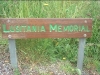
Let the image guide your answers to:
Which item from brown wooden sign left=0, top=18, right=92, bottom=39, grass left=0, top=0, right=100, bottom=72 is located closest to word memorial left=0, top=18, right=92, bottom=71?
brown wooden sign left=0, top=18, right=92, bottom=39

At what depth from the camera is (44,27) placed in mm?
2631

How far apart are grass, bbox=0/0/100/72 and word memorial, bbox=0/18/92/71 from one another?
1.02 feet

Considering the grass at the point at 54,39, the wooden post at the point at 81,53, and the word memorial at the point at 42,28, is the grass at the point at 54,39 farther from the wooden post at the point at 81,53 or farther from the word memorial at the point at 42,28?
the word memorial at the point at 42,28

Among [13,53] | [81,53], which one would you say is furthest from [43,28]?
[81,53]

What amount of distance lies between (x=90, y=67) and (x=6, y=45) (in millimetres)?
1238

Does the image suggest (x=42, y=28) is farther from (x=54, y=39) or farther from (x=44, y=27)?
(x=54, y=39)

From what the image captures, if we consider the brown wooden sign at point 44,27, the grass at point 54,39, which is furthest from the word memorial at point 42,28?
the grass at point 54,39

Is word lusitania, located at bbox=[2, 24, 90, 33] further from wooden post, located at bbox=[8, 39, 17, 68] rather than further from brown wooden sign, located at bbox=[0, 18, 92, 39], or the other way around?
wooden post, located at bbox=[8, 39, 17, 68]

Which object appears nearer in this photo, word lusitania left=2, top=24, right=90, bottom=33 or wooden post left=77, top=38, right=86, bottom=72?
word lusitania left=2, top=24, right=90, bottom=33

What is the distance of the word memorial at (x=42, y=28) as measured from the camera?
2.59 meters

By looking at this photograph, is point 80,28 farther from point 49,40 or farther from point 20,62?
point 20,62

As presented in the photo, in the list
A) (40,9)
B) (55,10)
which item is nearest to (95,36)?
(55,10)

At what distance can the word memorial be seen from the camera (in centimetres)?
259

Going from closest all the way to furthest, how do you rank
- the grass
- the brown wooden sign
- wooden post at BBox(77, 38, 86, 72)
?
the brown wooden sign < wooden post at BBox(77, 38, 86, 72) < the grass
